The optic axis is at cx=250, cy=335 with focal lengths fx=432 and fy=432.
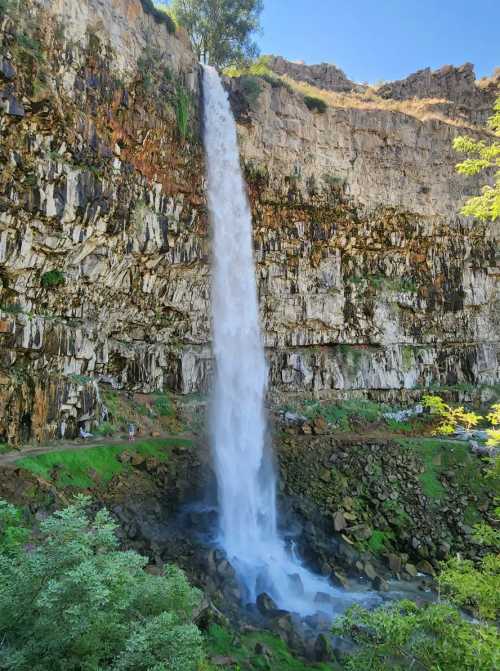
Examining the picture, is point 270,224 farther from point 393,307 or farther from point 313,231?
point 393,307

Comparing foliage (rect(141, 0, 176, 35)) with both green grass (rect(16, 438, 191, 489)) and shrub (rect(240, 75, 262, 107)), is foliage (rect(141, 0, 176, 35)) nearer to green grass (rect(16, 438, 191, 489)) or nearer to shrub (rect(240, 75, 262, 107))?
shrub (rect(240, 75, 262, 107))

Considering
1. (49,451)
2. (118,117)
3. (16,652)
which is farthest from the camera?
(118,117)

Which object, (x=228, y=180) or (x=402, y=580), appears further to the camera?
(x=228, y=180)

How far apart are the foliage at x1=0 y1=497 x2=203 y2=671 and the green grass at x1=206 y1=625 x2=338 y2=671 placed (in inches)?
183

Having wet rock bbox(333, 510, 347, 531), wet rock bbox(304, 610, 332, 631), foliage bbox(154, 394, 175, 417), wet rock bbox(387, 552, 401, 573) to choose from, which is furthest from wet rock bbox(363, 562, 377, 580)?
foliage bbox(154, 394, 175, 417)

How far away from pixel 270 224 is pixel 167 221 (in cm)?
836

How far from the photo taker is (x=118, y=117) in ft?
75.2

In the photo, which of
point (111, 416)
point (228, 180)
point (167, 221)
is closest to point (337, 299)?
point (228, 180)

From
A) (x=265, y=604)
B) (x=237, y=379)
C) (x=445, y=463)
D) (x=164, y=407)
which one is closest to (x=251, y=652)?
(x=265, y=604)

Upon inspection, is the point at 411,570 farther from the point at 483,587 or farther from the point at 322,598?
the point at 483,587

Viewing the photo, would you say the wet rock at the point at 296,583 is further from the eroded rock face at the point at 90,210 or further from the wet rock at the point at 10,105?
the wet rock at the point at 10,105

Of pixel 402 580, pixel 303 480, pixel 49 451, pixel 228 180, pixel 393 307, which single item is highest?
pixel 228 180

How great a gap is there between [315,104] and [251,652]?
33.7 meters

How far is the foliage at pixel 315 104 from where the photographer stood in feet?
106
